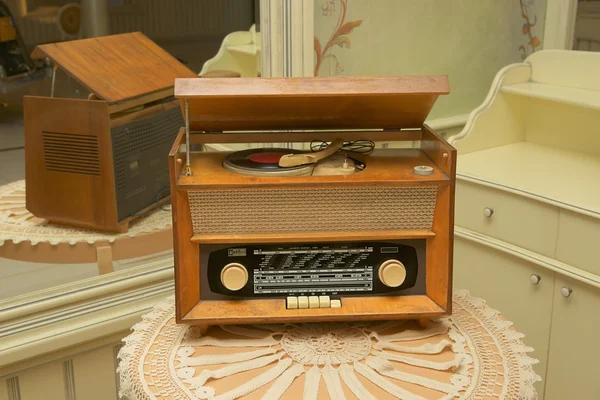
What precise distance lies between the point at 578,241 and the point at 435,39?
2.42ft

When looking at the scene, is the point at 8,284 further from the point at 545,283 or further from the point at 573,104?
the point at 573,104

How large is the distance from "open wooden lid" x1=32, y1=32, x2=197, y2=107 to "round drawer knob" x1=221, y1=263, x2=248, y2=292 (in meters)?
0.56

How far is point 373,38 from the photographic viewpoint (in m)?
1.79

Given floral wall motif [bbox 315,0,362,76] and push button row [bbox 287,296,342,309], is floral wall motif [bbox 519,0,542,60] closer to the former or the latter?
floral wall motif [bbox 315,0,362,76]

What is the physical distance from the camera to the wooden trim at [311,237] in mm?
942

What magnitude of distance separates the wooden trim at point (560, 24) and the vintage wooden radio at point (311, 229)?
1345 millimetres

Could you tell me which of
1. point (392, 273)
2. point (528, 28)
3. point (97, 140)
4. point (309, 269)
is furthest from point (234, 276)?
point (528, 28)

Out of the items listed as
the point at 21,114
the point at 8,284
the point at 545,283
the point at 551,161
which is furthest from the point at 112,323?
the point at 551,161

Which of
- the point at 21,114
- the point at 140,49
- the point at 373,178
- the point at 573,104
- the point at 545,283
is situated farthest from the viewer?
the point at 573,104

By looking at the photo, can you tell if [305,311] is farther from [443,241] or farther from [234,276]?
[443,241]

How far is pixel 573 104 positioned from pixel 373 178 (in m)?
1.01

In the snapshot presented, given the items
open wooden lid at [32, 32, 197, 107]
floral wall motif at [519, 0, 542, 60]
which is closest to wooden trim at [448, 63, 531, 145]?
floral wall motif at [519, 0, 542, 60]

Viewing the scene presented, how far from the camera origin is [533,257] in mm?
1592

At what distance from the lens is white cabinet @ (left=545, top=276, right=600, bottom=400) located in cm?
150
